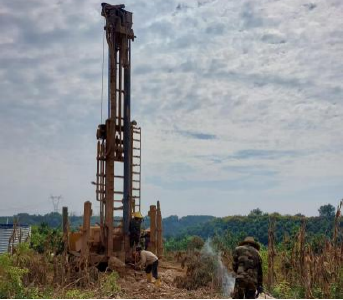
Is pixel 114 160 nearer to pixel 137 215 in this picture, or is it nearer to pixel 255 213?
pixel 137 215

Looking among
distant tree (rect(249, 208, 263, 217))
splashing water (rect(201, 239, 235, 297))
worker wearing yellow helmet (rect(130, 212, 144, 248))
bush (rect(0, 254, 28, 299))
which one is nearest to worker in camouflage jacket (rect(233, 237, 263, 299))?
splashing water (rect(201, 239, 235, 297))

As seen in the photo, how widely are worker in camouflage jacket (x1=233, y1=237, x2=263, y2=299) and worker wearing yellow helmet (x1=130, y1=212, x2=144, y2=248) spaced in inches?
241

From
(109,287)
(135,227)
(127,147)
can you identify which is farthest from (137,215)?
(109,287)

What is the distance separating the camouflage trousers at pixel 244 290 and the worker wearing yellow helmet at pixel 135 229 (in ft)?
20.6

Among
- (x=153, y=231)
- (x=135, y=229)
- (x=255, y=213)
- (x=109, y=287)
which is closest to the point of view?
(x=109, y=287)

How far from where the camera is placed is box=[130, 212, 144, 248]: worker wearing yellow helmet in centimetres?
1573

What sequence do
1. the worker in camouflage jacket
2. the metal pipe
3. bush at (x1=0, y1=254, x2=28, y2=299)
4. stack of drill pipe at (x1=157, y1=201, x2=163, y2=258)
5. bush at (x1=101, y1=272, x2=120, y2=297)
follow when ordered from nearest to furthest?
the worker in camouflage jacket → bush at (x1=101, y1=272, x2=120, y2=297) → bush at (x1=0, y1=254, x2=28, y2=299) → the metal pipe → stack of drill pipe at (x1=157, y1=201, x2=163, y2=258)

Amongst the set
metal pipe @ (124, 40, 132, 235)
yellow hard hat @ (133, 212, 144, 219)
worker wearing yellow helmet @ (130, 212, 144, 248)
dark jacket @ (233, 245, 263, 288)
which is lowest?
dark jacket @ (233, 245, 263, 288)

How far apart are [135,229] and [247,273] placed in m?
6.59

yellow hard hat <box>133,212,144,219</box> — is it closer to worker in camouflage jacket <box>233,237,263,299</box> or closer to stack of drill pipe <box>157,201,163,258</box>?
stack of drill pipe <box>157,201,163,258</box>

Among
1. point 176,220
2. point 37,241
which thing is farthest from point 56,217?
point 37,241

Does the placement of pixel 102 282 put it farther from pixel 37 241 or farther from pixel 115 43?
pixel 37 241

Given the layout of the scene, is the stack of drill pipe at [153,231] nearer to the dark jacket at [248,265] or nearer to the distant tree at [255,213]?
the dark jacket at [248,265]

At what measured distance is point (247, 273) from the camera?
32.1 feet
